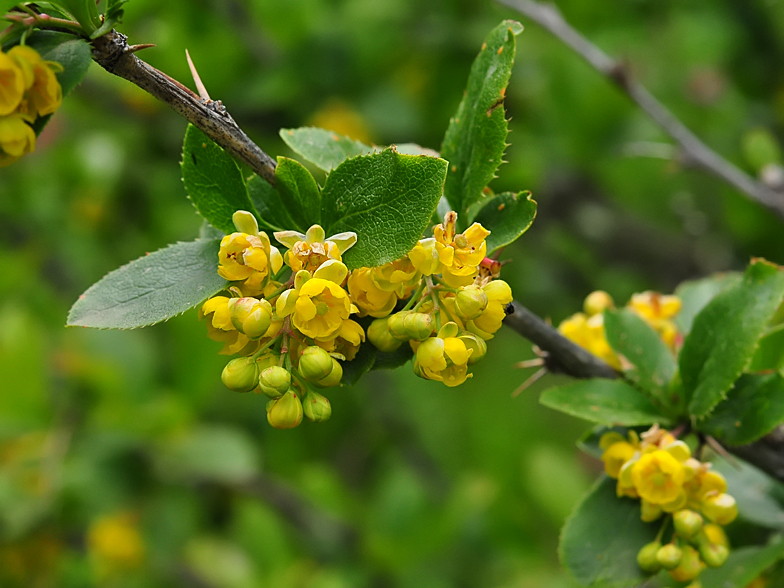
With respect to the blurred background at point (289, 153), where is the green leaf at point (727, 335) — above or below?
above

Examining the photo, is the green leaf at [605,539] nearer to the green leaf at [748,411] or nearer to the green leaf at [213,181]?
the green leaf at [748,411]

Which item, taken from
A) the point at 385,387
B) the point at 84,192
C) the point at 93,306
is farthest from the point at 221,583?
the point at 93,306

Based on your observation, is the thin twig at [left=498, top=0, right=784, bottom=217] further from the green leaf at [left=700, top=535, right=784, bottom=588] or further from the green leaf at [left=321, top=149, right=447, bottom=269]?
the green leaf at [left=321, top=149, right=447, bottom=269]

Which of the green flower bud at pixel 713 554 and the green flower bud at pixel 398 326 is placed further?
the green flower bud at pixel 713 554

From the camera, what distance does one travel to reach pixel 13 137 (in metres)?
0.84

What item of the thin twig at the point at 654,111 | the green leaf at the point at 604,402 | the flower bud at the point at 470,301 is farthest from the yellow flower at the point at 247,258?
the thin twig at the point at 654,111

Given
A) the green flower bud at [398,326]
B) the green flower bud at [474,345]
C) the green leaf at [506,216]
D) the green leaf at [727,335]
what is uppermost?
the green leaf at [506,216]

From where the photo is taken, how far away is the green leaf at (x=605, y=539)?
3.73 feet

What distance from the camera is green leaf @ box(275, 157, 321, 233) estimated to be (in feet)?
3.11

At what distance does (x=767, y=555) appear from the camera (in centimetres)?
132

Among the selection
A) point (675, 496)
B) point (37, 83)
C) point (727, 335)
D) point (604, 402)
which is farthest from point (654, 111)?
point (37, 83)

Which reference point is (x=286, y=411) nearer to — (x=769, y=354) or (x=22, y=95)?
(x=22, y=95)

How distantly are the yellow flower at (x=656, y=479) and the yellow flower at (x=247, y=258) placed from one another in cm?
63

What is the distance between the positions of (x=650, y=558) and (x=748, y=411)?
287mm
